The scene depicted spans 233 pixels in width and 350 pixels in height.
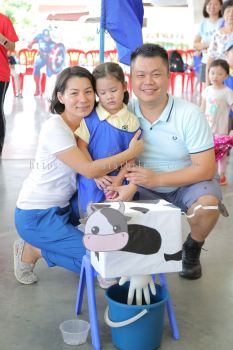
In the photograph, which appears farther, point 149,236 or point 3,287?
point 3,287

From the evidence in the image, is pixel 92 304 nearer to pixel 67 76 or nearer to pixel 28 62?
pixel 67 76

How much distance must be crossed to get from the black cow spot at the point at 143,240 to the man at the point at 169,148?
44 centimetres

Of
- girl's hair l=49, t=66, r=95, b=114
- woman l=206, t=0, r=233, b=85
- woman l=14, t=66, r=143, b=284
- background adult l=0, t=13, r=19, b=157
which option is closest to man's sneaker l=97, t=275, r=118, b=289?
woman l=14, t=66, r=143, b=284

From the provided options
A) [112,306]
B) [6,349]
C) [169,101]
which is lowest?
[6,349]

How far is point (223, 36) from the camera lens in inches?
196

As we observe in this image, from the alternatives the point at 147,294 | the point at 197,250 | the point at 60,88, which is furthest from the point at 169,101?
the point at 147,294

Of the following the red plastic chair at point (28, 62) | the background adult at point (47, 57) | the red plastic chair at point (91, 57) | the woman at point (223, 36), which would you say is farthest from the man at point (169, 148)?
the red plastic chair at point (91, 57)

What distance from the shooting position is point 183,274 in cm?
241

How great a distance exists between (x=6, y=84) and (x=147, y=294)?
314cm

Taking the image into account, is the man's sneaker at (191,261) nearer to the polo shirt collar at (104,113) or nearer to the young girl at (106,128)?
the young girl at (106,128)

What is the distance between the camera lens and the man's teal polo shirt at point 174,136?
85.0 inches

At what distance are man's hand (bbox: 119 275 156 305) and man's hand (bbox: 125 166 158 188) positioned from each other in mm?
Answer: 478

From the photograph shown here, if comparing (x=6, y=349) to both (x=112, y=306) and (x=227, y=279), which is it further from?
(x=227, y=279)

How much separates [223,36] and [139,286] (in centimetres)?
383
